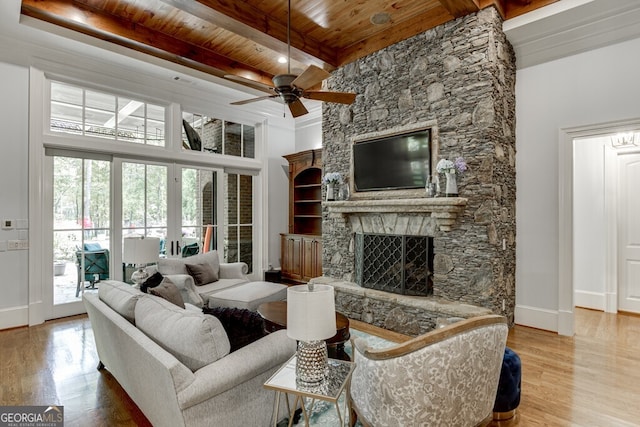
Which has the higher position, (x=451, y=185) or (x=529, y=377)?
(x=451, y=185)

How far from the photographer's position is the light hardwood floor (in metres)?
2.31

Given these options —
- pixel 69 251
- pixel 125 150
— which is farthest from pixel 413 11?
pixel 69 251

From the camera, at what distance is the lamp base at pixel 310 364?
1.69m

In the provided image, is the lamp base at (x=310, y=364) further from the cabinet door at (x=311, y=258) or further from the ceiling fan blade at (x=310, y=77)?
the cabinet door at (x=311, y=258)

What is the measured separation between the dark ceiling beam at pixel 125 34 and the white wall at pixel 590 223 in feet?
17.1

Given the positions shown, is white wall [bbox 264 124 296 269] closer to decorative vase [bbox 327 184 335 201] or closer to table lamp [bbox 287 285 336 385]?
decorative vase [bbox 327 184 335 201]

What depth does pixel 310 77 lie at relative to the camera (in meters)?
2.79

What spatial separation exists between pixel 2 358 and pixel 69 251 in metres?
1.66

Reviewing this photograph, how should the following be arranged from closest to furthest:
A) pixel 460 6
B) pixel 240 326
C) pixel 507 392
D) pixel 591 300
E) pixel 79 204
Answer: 1. pixel 240 326
2. pixel 507 392
3. pixel 460 6
4. pixel 79 204
5. pixel 591 300

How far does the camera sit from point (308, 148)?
7086 mm

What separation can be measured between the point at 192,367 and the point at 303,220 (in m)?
5.44

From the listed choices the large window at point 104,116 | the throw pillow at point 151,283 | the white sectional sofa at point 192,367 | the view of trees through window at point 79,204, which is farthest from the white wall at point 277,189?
the white sectional sofa at point 192,367

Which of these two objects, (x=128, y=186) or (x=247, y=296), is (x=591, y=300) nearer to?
(x=247, y=296)

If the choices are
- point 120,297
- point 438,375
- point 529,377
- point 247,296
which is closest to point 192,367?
point 120,297
